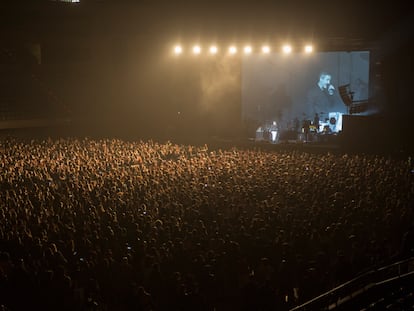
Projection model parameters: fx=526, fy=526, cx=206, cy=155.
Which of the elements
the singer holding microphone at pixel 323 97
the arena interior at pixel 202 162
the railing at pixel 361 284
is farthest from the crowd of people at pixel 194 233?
the singer holding microphone at pixel 323 97

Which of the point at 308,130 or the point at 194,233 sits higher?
the point at 308,130

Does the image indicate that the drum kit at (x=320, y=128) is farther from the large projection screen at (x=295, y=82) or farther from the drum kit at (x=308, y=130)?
the large projection screen at (x=295, y=82)

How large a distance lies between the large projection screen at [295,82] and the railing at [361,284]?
24280 millimetres

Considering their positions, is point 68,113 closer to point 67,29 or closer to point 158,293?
point 67,29

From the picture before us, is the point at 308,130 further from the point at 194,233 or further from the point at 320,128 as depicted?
the point at 194,233

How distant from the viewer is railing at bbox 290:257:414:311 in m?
6.21

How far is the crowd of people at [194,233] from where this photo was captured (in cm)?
652

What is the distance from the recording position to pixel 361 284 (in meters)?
6.72

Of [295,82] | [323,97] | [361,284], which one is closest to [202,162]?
[361,284]

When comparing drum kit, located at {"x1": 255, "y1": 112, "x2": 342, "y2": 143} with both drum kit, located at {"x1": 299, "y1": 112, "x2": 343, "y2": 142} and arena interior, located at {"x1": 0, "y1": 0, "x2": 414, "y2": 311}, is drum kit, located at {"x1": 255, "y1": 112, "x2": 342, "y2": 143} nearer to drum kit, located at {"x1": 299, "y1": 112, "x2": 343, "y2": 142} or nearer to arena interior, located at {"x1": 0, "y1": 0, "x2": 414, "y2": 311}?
drum kit, located at {"x1": 299, "y1": 112, "x2": 343, "y2": 142}

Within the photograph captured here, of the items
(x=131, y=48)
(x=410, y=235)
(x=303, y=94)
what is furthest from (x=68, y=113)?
(x=410, y=235)

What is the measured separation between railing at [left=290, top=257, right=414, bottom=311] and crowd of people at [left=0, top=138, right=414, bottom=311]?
0.30 m

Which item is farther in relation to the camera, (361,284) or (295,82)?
(295,82)

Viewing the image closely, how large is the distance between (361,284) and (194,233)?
2.60m
